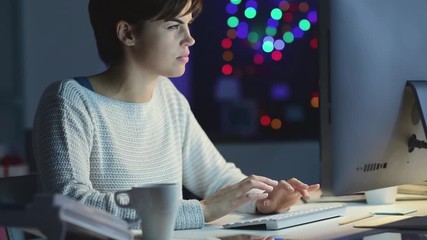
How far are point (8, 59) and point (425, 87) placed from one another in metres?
2.93

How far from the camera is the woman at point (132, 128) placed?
1808mm

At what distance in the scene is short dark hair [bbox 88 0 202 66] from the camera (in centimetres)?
198

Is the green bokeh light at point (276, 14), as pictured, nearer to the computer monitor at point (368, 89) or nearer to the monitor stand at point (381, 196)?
the monitor stand at point (381, 196)

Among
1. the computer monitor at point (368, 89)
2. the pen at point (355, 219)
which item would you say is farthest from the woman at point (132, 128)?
the computer monitor at point (368, 89)

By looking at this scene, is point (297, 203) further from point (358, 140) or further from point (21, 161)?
point (21, 161)

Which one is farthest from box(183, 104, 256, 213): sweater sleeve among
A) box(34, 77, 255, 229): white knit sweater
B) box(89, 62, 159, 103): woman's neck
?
box(89, 62, 159, 103): woman's neck

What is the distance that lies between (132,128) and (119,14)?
28 centimetres

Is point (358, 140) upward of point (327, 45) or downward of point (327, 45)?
downward

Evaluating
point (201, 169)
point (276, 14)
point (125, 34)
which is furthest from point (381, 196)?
point (276, 14)

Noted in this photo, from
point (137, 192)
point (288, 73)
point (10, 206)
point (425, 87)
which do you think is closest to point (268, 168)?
point (288, 73)

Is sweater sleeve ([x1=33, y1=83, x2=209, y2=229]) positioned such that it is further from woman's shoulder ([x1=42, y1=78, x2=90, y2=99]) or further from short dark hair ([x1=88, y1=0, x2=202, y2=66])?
short dark hair ([x1=88, y1=0, x2=202, y2=66])

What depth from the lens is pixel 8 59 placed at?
4.20 m

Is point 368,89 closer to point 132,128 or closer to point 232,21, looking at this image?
point 132,128

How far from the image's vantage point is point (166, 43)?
2012 mm
